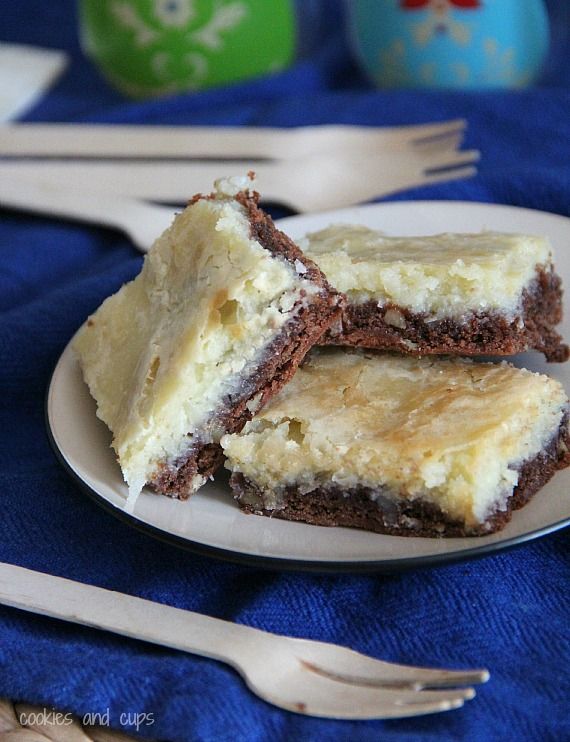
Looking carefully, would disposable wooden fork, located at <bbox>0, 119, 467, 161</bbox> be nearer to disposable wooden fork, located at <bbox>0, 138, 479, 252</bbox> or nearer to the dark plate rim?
disposable wooden fork, located at <bbox>0, 138, 479, 252</bbox>

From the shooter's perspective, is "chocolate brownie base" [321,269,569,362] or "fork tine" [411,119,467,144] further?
"fork tine" [411,119,467,144]

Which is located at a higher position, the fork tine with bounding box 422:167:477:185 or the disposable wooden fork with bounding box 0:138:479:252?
the fork tine with bounding box 422:167:477:185

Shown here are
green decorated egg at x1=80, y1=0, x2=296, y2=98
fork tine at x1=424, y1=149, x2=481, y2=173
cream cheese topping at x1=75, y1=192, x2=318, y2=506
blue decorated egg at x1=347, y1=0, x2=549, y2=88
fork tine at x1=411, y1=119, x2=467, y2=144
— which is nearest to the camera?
cream cheese topping at x1=75, y1=192, x2=318, y2=506

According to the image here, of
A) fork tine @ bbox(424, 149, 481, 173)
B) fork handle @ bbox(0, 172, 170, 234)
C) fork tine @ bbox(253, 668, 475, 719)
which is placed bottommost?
fork handle @ bbox(0, 172, 170, 234)

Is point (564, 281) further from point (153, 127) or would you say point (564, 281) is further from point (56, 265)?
point (153, 127)

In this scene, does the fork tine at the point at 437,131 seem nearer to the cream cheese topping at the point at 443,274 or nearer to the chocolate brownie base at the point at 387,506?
the cream cheese topping at the point at 443,274

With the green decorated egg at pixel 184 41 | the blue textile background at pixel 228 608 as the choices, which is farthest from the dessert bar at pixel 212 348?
the green decorated egg at pixel 184 41

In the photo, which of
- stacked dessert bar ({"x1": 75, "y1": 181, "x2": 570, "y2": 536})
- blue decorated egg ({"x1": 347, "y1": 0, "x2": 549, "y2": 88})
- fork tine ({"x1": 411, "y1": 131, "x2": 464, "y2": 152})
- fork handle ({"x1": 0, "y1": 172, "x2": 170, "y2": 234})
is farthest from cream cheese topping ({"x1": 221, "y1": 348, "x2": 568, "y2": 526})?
blue decorated egg ({"x1": 347, "y1": 0, "x2": 549, "y2": 88})
